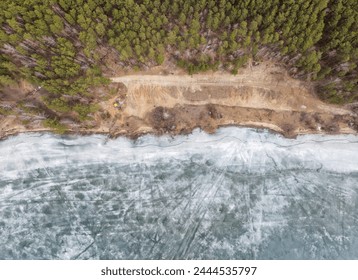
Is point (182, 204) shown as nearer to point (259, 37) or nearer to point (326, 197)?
point (326, 197)

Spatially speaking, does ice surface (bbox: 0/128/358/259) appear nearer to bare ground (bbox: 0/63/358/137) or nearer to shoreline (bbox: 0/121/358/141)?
shoreline (bbox: 0/121/358/141)

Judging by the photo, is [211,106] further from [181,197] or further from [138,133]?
[181,197]

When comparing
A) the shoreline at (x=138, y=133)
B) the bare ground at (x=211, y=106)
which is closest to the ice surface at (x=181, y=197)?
the shoreline at (x=138, y=133)

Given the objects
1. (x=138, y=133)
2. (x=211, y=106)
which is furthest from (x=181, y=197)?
(x=211, y=106)

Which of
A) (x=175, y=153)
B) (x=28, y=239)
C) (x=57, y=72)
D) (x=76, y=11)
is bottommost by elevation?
(x=28, y=239)

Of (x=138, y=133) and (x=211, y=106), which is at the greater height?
(x=211, y=106)

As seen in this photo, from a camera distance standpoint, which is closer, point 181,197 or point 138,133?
point 181,197

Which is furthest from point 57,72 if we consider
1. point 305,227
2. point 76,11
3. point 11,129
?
point 305,227
